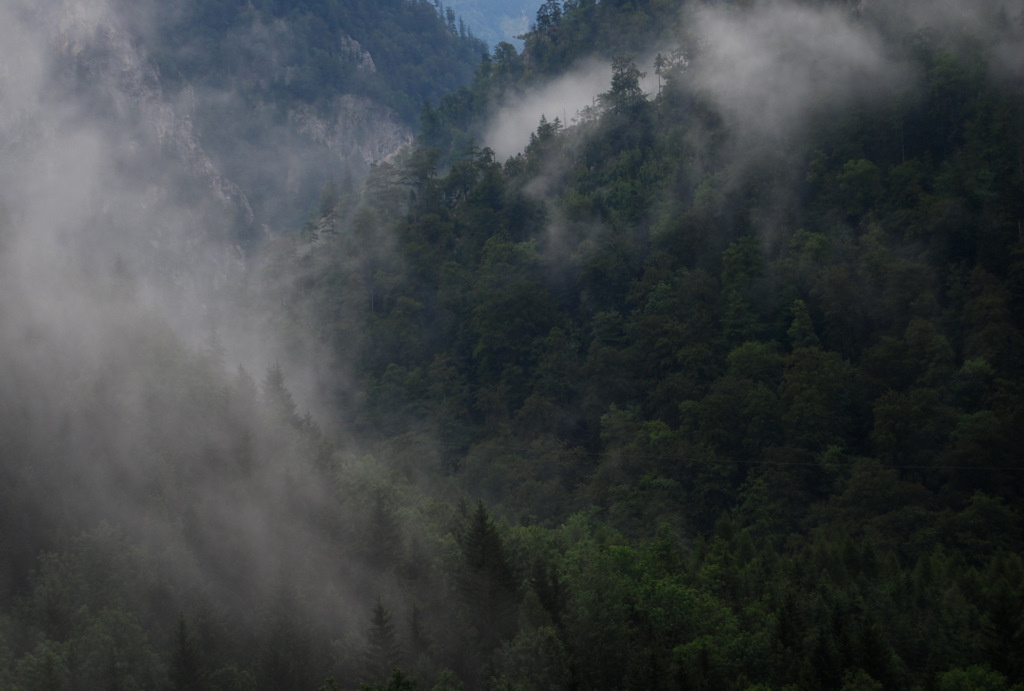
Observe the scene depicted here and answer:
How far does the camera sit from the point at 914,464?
48906 millimetres

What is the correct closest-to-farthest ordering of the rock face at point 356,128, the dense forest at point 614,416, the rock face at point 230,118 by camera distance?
the dense forest at point 614,416 < the rock face at point 230,118 < the rock face at point 356,128

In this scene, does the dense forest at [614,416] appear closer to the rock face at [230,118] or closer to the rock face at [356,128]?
the rock face at [230,118]

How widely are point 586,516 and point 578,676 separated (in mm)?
19831

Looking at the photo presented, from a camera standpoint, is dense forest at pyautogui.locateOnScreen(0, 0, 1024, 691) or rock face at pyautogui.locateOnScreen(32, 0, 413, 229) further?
rock face at pyautogui.locateOnScreen(32, 0, 413, 229)

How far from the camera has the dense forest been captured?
1416 inches

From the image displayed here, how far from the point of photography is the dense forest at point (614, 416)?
3597 centimetres

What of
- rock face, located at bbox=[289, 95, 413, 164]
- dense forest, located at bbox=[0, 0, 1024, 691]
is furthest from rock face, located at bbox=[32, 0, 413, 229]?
dense forest, located at bbox=[0, 0, 1024, 691]

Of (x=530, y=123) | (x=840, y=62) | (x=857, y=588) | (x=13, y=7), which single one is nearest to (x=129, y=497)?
(x=857, y=588)

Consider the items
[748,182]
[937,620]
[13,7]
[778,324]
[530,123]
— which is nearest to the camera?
[937,620]

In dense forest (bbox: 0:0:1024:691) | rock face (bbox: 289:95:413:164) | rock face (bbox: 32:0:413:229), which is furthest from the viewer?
rock face (bbox: 289:95:413:164)

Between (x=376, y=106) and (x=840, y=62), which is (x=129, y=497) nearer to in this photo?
(x=840, y=62)

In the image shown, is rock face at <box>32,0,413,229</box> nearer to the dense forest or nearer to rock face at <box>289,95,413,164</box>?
rock face at <box>289,95,413,164</box>

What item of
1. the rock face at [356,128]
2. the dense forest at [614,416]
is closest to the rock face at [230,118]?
the rock face at [356,128]

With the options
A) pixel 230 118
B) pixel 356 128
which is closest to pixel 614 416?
pixel 356 128
